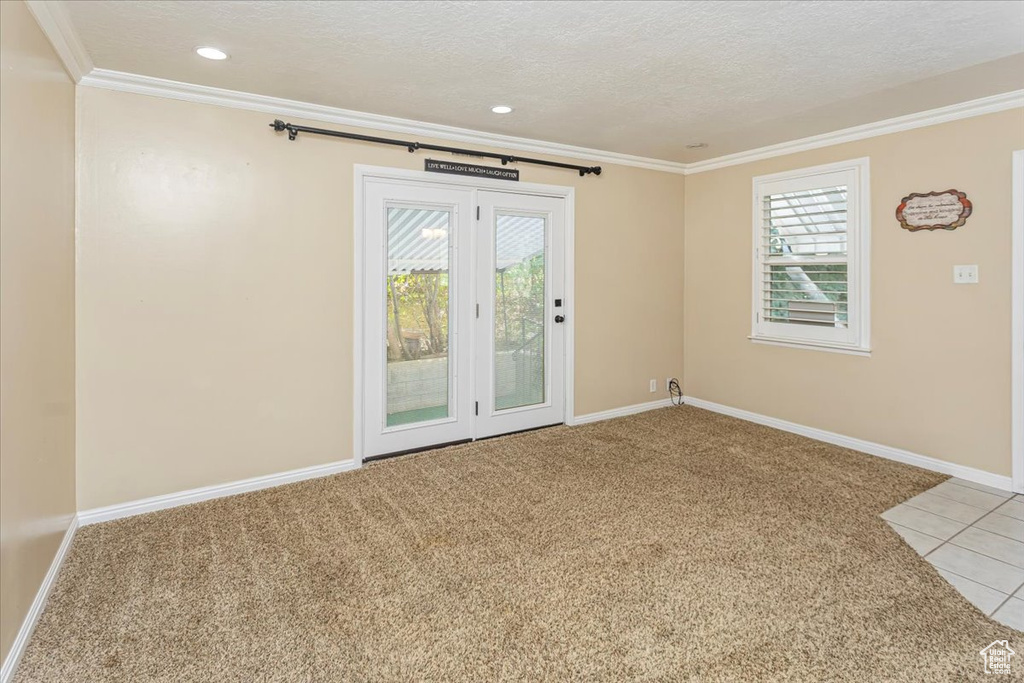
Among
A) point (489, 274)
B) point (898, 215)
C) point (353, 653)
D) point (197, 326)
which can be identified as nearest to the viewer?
point (353, 653)

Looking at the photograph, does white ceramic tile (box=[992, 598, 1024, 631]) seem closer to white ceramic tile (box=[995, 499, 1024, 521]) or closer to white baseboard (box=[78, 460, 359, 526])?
white ceramic tile (box=[995, 499, 1024, 521])

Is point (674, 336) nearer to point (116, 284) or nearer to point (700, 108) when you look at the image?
point (700, 108)

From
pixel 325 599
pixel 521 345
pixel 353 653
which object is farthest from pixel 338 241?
pixel 353 653

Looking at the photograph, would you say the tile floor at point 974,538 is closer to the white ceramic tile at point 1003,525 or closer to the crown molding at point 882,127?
the white ceramic tile at point 1003,525

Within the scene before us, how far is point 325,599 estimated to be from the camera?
2.20 metres

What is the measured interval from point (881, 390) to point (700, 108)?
2466 millimetres

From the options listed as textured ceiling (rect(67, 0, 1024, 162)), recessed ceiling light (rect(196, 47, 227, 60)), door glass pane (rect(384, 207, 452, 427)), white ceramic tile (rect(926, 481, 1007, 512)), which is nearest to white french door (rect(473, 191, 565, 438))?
door glass pane (rect(384, 207, 452, 427))

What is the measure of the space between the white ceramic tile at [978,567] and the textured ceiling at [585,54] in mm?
2447

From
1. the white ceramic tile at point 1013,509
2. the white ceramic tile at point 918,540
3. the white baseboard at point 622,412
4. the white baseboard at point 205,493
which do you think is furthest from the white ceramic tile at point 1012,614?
the white baseboard at point 205,493

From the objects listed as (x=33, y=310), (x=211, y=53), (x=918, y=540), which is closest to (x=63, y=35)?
(x=211, y=53)

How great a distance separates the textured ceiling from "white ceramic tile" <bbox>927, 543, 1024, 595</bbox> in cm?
245

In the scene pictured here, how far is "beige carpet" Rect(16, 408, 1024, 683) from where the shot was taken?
72.2 inches

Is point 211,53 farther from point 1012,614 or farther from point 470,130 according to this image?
point 1012,614

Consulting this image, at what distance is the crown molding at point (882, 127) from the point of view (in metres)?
3.28
